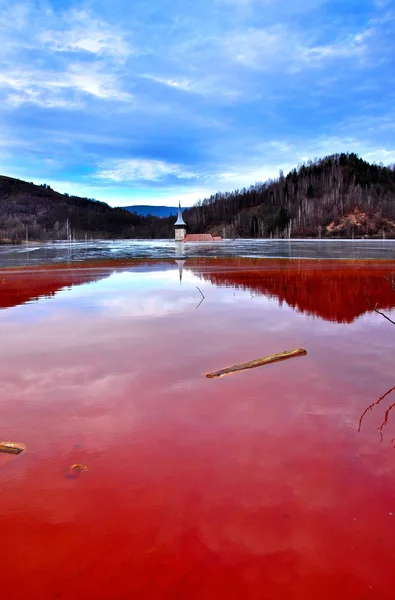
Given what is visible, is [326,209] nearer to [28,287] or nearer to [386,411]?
[28,287]

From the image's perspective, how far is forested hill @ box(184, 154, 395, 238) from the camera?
452 feet

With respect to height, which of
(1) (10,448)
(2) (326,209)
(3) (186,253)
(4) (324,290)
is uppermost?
(2) (326,209)

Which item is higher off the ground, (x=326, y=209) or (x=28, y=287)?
(x=326, y=209)

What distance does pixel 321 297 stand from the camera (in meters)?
14.2

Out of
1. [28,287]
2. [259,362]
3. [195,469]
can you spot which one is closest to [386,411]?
[259,362]

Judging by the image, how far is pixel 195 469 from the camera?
400cm

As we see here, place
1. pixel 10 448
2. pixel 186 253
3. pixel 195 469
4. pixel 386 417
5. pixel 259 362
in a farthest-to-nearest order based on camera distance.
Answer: pixel 186 253
pixel 259 362
pixel 386 417
pixel 10 448
pixel 195 469

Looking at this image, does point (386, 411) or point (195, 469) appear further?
point (386, 411)

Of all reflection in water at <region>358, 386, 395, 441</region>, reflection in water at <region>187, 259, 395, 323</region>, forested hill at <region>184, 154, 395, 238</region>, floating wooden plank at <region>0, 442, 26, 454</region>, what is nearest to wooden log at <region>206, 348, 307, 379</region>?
reflection in water at <region>358, 386, 395, 441</region>

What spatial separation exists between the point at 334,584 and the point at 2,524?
99.6 inches

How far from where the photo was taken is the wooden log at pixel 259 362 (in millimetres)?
6522

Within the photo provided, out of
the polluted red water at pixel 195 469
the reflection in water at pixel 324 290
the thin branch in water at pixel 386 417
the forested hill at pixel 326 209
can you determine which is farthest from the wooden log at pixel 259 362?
the forested hill at pixel 326 209

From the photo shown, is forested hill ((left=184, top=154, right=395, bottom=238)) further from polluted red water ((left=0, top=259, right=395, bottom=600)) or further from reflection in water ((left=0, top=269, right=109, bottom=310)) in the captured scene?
polluted red water ((left=0, top=259, right=395, bottom=600))

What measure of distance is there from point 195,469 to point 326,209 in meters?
160
